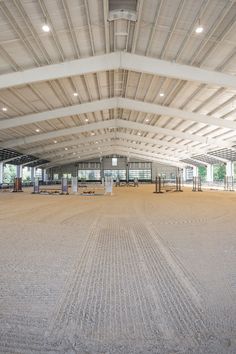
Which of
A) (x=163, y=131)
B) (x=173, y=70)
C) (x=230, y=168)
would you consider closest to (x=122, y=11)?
(x=173, y=70)

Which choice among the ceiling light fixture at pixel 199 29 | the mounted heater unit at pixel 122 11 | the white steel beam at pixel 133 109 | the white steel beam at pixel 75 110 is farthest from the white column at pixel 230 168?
the mounted heater unit at pixel 122 11

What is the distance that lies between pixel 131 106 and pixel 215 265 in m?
17.2

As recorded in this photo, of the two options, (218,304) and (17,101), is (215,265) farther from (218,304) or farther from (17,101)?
(17,101)

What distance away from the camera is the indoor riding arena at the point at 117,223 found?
2.13 metres

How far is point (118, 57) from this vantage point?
12.5 meters

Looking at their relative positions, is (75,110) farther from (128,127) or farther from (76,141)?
(76,141)

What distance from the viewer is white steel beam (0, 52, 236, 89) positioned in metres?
12.4

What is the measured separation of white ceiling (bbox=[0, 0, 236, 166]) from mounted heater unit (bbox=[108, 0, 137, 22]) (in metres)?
0.03

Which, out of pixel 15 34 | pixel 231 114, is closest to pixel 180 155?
pixel 231 114

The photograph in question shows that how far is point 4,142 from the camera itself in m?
28.7

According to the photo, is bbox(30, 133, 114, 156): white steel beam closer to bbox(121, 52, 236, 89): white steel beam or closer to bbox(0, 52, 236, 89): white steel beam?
bbox(0, 52, 236, 89): white steel beam

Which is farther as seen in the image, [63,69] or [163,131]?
[163,131]

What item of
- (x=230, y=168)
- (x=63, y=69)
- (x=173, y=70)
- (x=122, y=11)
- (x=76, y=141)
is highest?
(x=122, y=11)

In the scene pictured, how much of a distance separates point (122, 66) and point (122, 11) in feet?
10.9
